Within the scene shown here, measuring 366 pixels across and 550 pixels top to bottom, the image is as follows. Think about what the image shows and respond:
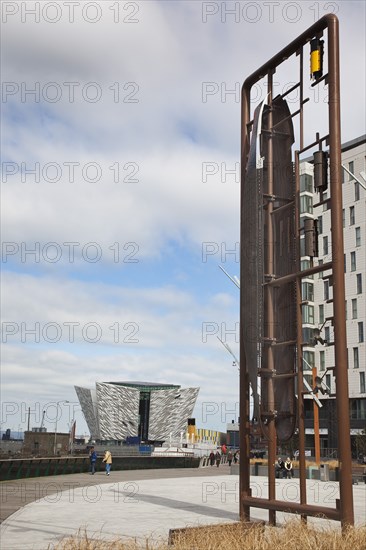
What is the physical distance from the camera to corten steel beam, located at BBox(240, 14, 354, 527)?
11.8 m

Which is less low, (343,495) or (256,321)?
(256,321)

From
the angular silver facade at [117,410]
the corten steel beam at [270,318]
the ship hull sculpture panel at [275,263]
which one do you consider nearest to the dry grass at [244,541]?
the corten steel beam at [270,318]

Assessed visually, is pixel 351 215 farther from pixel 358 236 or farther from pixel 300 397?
pixel 300 397

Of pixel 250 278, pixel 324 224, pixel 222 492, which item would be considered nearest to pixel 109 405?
pixel 324 224

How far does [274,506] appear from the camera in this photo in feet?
43.3

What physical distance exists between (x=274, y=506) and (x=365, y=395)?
2835 inches

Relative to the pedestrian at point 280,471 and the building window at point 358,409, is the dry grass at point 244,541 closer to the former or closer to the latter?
the pedestrian at point 280,471

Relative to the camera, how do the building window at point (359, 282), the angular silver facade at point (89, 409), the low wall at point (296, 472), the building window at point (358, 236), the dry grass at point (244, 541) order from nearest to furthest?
the dry grass at point (244, 541), the low wall at point (296, 472), the building window at point (359, 282), the building window at point (358, 236), the angular silver facade at point (89, 409)

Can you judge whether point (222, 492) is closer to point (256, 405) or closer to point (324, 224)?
point (256, 405)

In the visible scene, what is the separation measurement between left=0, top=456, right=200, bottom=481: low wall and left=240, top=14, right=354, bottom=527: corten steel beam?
16115 mm

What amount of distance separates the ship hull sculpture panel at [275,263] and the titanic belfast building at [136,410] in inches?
5109

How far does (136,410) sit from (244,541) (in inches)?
5363

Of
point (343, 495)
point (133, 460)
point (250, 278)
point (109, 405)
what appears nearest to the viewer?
point (343, 495)

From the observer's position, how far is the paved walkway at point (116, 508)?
13641 mm
